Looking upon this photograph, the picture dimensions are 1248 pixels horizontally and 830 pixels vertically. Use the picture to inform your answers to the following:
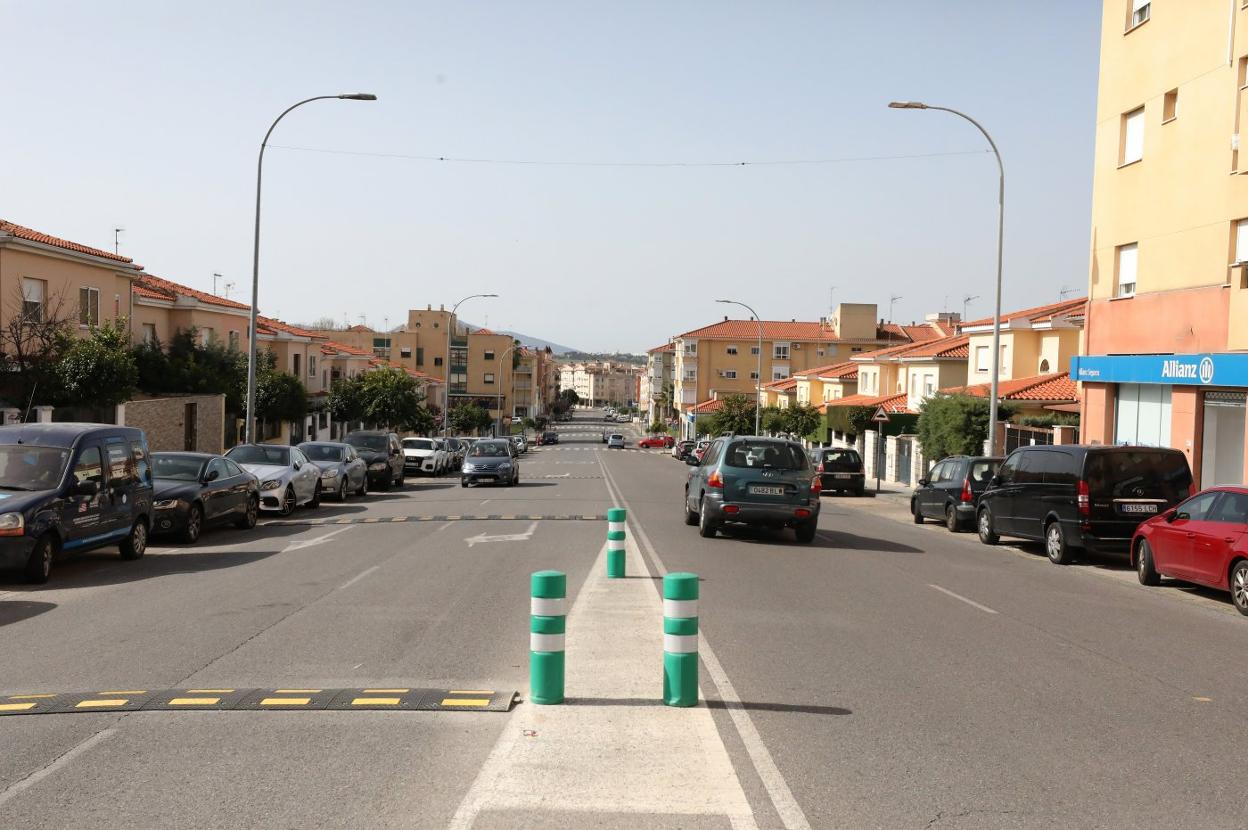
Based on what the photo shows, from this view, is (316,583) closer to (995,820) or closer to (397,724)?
(397,724)

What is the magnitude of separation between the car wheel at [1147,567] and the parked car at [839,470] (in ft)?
77.1

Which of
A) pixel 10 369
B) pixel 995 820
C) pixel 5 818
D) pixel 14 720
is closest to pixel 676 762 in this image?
pixel 995 820

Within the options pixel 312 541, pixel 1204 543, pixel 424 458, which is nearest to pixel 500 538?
pixel 312 541

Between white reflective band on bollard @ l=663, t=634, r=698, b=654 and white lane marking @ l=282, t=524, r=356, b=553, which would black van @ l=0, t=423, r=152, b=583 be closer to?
white lane marking @ l=282, t=524, r=356, b=553

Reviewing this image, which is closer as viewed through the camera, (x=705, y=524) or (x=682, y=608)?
(x=682, y=608)

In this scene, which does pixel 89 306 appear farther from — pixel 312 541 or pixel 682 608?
pixel 682 608

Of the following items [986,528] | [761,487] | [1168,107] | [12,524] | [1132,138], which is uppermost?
[1168,107]

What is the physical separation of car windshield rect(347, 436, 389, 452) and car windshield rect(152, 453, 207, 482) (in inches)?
617

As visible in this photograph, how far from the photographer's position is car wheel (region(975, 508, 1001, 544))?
21.5m

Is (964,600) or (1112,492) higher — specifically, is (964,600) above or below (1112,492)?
below

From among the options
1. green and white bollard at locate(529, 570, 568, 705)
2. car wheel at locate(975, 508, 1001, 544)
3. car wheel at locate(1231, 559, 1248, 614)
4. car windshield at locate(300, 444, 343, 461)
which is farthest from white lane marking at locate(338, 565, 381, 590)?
car windshield at locate(300, 444, 343, 461)

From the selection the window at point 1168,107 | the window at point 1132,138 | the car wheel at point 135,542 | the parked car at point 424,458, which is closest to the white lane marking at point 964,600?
the car wheel at point 135,542

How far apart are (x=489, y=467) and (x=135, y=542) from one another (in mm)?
21146

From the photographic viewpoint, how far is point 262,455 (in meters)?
26.0
